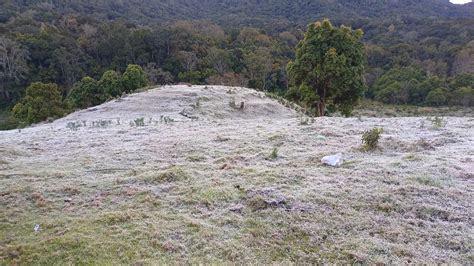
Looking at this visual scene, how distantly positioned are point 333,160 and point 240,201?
241 centimetres

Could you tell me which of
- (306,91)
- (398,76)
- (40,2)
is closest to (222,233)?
(306,91)

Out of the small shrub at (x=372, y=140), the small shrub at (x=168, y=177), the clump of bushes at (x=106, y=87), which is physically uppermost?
the small shrub at (x=372, y=140)

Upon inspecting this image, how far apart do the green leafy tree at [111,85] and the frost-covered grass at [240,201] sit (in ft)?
79.2

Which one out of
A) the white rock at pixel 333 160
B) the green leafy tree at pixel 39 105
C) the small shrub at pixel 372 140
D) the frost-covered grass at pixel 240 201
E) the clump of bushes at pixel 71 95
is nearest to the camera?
the frost-covered grass at pixel 240 201

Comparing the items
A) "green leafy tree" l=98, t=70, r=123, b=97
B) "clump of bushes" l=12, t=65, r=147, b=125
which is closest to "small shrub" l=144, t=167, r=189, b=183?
"clump of bushes" l=12, t=65, r=147, b=125

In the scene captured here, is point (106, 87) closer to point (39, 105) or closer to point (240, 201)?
point (39, 105)

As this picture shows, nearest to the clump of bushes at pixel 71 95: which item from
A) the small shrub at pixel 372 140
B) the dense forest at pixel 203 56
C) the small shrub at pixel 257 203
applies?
the dense forest at pixel 203 56

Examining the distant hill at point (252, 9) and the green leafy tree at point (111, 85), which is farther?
the distant hill at point (252, 9)

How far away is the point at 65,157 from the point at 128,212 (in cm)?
394

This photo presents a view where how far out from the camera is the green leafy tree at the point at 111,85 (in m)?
32.8

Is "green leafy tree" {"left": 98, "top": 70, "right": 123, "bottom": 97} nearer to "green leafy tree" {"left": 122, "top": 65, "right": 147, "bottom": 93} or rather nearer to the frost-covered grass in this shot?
"green leafy tree" {"left": 122, "top": 65, "right": 147, "bottom": 93}

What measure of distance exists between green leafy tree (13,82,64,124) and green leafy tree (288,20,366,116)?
20.2 metres

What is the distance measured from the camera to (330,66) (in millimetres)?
20219

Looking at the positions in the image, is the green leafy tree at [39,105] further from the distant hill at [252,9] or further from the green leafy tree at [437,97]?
the distant hill at [252,9]
